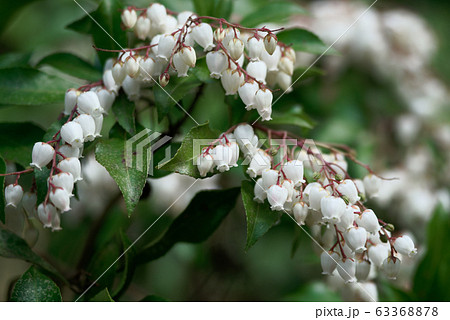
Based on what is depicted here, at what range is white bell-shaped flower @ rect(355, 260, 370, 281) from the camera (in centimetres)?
105

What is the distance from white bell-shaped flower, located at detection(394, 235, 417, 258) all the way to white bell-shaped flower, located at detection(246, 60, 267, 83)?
42cm

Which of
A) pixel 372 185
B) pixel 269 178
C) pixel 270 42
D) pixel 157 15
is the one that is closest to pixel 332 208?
→ pixel 269 178

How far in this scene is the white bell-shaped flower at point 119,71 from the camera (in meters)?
1.04

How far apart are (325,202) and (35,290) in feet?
2.00

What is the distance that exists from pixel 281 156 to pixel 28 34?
6.48ft

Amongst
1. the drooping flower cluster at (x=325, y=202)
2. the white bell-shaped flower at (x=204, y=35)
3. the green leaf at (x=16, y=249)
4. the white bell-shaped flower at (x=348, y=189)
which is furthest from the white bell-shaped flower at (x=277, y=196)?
the green leaf at (x=16, y=249)

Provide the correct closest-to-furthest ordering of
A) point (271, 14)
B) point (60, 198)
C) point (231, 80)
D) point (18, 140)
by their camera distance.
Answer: point (60, 198)
point (231, 80)
point (18, 140)
point (271, 14)

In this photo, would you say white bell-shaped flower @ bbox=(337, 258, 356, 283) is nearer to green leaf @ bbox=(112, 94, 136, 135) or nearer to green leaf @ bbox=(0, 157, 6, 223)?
green leaf @ bbox=(112, 94, 136, 135)

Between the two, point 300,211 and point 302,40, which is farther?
point 302,40

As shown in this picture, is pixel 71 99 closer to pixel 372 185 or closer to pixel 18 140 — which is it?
pixel 18 140

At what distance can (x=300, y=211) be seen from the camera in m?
0.98

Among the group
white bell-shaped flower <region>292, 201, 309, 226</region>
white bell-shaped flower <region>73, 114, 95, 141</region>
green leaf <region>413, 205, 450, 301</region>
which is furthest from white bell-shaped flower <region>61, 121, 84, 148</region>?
green leaf <region>413, 205, 450, 301</region>

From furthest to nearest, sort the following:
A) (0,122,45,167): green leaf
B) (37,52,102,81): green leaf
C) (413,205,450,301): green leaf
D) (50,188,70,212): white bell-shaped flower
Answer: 1. (413,205,450,301): green leaf
2. (37,52,102,81): green leaf
3. (0,122,45,167): green leaf
4. (50,188,70,212): white bell-shaped flower

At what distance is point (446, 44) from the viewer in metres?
3.15
